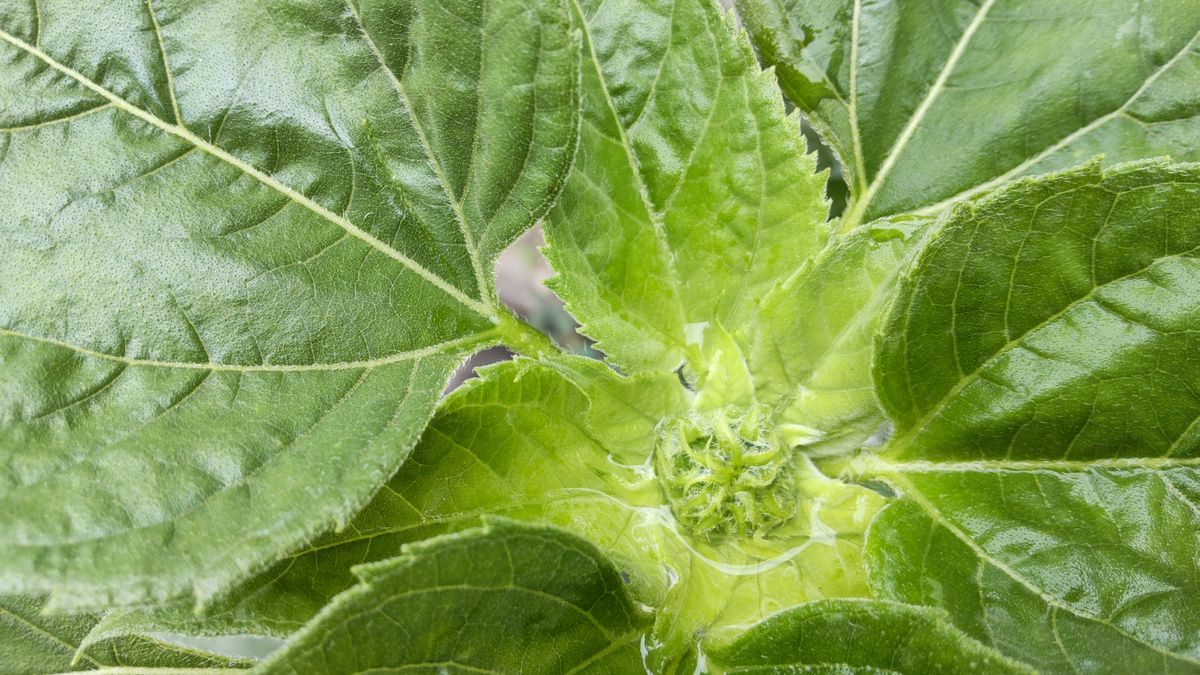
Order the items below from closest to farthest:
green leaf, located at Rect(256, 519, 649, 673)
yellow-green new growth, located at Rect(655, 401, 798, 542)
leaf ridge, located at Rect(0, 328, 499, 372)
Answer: green leaf, located at Rect(256, 519, 649, 673) < leaf ridge, located at Rect(0, 328, 499, 372) < yellow-green new growth, located at Rect(655, 401, 798, 542)

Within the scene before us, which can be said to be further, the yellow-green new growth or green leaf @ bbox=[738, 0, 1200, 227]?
green leaf @ bbox=[738, 0, 1200, 227]

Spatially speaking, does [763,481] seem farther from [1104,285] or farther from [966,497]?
[1104,285]

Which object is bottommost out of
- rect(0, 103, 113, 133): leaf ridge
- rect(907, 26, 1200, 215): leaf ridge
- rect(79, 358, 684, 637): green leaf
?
rect(79, 358, 684, 637): green leaf

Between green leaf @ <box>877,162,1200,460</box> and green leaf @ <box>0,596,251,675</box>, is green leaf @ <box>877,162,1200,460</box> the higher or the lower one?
the higher one

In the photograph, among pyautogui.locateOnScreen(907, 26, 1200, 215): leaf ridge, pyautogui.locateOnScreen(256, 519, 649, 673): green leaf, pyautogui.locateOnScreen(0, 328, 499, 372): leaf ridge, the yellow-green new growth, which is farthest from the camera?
pyautogui.locateOnScreen(907, 26, 1200, 215): leaf ridge

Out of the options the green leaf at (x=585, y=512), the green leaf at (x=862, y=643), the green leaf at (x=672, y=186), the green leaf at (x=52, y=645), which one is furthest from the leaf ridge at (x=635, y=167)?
the green leaf at (x=52, y=645)

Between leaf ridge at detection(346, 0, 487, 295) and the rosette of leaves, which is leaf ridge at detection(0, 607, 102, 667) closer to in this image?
the rosette of leaves

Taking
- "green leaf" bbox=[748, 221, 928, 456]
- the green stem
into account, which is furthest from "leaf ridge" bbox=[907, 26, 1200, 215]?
the green stem

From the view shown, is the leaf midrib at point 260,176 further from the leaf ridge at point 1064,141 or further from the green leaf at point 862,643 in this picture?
the leaf ridge at point 1064,141

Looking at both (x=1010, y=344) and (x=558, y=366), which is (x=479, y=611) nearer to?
(x=558, y=366)

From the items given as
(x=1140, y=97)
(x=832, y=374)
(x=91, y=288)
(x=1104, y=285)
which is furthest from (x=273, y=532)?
(x=1140, y=97)
